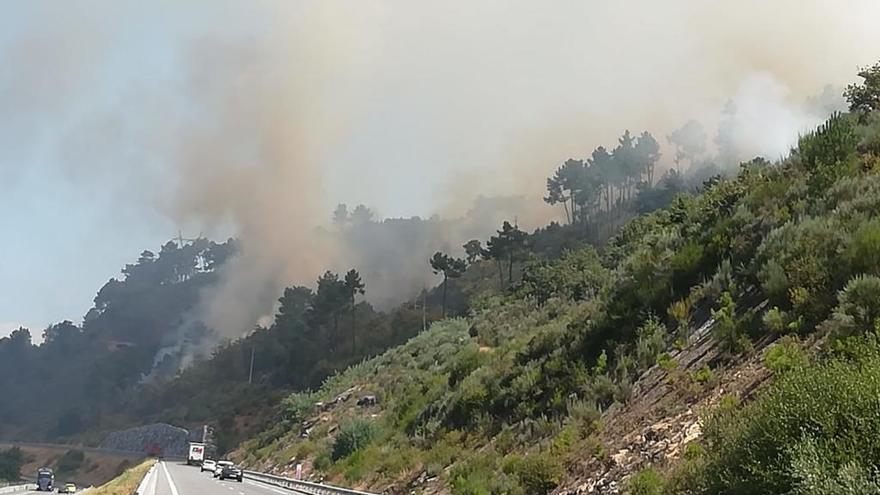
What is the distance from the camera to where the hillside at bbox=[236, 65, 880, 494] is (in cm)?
894

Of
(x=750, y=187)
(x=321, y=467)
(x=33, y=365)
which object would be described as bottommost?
(x=321, y=467)

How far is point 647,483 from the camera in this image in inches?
518

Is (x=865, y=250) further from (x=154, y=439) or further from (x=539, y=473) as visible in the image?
(x=154, y=439)

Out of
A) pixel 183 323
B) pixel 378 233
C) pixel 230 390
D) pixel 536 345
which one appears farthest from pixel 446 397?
pixel 183 323

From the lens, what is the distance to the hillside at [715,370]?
8.94m

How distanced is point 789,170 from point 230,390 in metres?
102

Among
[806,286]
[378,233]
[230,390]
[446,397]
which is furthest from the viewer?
[378,233]

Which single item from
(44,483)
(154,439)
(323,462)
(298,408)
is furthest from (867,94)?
(154,439)

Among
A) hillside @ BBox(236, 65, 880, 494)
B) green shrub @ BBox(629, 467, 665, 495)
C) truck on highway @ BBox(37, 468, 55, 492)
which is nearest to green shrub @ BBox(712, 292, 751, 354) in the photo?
hillside @ BBox(236, 65, 880, 494)

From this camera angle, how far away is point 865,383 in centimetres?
848

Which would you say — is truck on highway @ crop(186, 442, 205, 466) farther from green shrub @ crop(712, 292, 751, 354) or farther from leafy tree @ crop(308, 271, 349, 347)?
green shrub @ crop(712, 292, 751, 354)

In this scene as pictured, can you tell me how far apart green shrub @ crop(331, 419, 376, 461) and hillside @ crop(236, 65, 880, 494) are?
601 centimetres

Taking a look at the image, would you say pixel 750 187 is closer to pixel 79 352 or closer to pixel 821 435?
pixel 821 435

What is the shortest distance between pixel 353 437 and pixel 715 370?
94.4 feet
